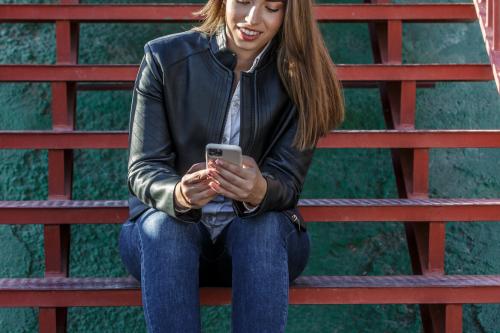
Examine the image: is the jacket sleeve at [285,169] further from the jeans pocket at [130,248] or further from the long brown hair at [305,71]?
the jeans pocket at [130,248]

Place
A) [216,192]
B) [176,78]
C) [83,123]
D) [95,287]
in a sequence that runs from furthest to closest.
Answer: [83,123], [95,287], [176,78], [216,192]

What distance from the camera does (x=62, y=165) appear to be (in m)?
2.93

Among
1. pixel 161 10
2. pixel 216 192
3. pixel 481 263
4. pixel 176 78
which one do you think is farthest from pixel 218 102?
pixel 481 263

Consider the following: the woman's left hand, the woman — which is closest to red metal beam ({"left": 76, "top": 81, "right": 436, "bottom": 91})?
the woman

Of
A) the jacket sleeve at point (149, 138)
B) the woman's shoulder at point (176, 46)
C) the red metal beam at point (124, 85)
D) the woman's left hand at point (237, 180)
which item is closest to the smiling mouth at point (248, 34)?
the woman's shoulder at point (176, 46)

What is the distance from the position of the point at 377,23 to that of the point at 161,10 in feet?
2.73

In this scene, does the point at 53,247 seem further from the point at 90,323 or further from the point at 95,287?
the point at 90,323

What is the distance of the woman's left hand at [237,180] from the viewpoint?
2020 mm

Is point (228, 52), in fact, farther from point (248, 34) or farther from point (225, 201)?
point (225, 201)

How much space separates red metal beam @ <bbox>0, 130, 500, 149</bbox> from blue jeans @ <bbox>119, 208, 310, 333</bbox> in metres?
0.76

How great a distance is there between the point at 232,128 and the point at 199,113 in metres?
0.10

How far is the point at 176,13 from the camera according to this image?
3.26m

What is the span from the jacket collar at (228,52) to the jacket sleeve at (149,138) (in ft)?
0.55

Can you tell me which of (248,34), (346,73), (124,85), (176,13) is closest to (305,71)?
(248,34)
